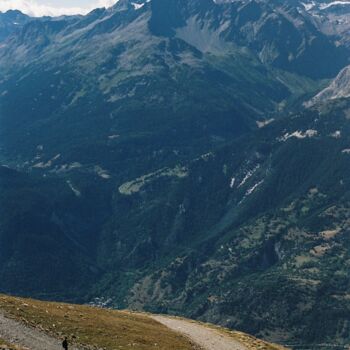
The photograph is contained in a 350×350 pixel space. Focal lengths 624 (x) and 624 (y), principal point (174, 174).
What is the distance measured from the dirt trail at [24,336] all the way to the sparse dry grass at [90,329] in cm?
270

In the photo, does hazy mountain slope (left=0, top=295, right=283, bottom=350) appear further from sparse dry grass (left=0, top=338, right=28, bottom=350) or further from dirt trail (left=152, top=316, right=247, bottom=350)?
sparse dry grass (left=0, top=338, right=28, bottom=350)

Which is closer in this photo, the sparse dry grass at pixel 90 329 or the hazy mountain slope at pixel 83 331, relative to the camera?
the hazy mountain slope at pixel 83 331

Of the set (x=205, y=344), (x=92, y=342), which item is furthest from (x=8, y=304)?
(x=205, y=344)

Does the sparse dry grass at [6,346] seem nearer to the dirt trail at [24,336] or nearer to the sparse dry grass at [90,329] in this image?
the dirt trail at [24,336]

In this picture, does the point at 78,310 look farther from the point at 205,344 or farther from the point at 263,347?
the point at 263,347

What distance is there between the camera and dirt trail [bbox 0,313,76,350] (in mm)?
84938

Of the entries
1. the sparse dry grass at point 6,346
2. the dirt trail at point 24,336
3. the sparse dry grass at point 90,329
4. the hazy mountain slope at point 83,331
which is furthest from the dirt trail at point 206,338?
the sparse dry grass at point 6,346

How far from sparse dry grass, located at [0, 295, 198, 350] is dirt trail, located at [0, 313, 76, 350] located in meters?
2.70

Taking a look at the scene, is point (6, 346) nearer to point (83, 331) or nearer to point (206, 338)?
point (83, 331)

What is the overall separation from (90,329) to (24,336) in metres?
18.6

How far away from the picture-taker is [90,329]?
105m

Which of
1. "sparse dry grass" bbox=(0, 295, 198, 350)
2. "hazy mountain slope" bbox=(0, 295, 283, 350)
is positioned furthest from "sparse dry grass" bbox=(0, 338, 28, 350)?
"sparse dry grass" bbox=(0, 295, 198, 350)

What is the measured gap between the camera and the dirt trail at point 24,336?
84938 millimetres

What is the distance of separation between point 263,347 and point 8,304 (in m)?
57.6
